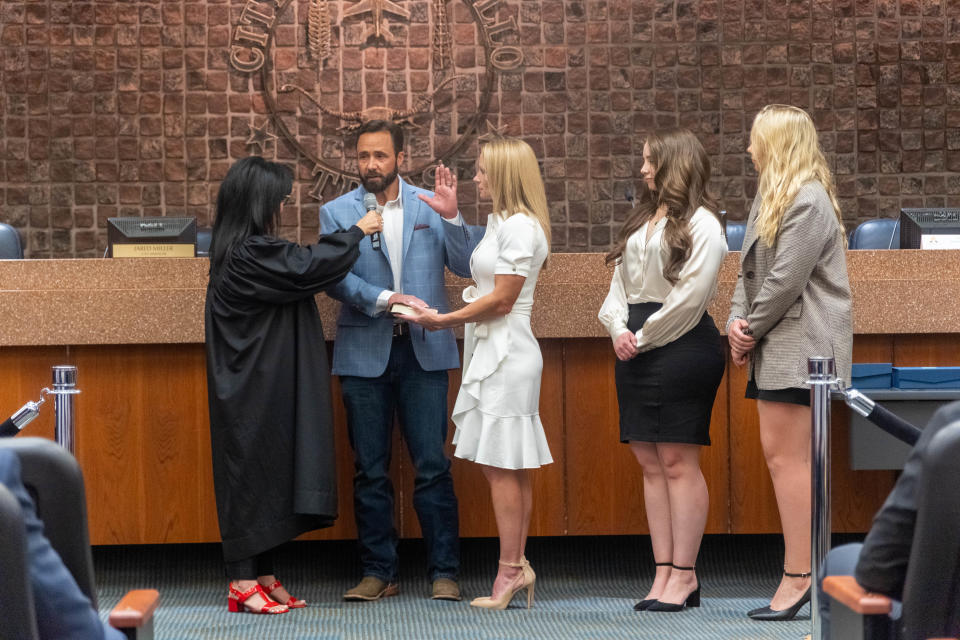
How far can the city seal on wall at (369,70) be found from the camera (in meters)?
6.43

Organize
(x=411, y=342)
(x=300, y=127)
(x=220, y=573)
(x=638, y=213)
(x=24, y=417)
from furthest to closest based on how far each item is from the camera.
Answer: (x=300, y=127)
(x=220, y=573)
(x=411, y=342)
(x=638, y=213)
(x=24, y=417)

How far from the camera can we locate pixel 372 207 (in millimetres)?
3713

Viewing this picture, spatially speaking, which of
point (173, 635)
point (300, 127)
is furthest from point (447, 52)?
point (173, 635)

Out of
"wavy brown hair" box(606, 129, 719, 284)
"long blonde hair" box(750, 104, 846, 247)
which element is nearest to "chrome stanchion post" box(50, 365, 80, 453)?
"wavy brown hair" box(606, 129, 719, 284)

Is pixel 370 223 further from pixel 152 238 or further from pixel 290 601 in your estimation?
pixel 290 601

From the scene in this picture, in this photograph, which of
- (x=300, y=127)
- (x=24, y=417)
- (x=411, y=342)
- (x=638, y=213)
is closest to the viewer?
(x=24, y=417)

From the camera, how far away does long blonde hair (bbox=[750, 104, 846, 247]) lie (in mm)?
3162

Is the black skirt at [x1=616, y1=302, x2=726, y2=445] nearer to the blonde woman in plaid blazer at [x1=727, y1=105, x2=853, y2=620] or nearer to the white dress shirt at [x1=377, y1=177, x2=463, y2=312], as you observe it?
the blonde woman in plaid blazer at [x1=727, y1=105, x2=853, y2=620]

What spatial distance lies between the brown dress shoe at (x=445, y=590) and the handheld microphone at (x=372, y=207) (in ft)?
3.54

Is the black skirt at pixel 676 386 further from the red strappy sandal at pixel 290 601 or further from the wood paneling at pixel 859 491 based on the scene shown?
the red strappy sandal at pixel 290 601

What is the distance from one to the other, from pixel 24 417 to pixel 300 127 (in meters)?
4.07

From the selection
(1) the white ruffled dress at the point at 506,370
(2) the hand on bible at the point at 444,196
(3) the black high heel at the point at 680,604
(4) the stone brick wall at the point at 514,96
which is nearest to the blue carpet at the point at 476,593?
(3) the black high heel at the point at 680,604

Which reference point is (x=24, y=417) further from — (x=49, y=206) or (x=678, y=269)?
(x=49, y=206)

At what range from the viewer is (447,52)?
6.48m
